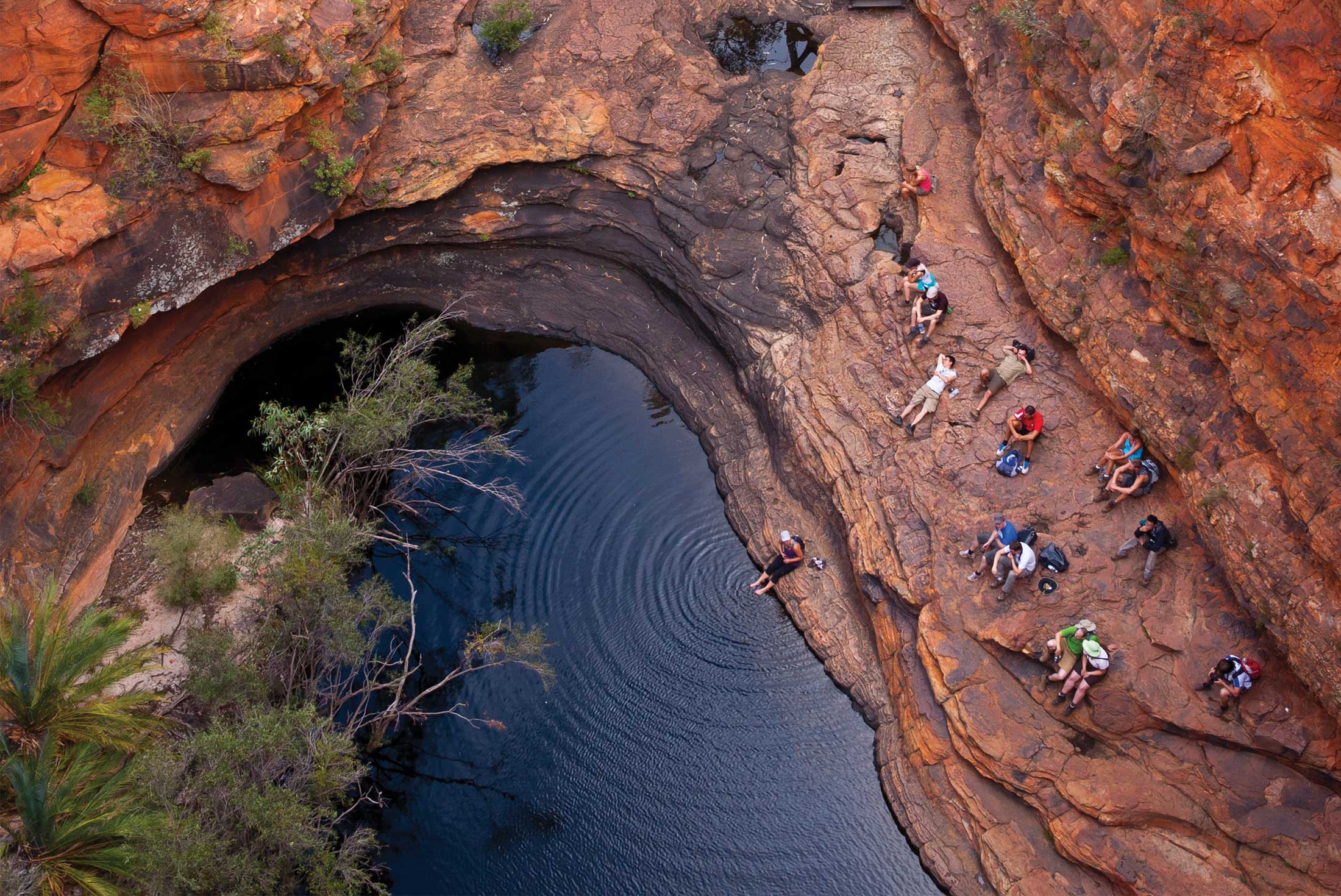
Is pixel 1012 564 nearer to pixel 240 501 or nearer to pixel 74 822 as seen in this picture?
pixel 74 822

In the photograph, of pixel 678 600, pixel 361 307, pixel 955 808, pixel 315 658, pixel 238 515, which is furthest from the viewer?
pixel 361 307

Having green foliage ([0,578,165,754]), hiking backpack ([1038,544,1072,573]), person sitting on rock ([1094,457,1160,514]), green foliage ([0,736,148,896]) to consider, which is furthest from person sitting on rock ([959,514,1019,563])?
green foliage ([0,578,165,754])

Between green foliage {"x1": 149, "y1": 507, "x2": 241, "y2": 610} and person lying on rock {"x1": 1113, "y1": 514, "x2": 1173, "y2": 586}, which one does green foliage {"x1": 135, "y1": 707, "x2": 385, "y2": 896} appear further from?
person lying on rock {"x1": 1113, "y1": 514, "x2": 1173, "y2": 586}

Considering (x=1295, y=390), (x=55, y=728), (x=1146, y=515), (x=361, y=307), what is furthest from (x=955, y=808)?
(x=361, y=307)

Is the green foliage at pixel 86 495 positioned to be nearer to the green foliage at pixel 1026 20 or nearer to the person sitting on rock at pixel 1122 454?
the person sitting on rock at pixel 1122 454

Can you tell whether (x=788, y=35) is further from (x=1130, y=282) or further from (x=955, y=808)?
(x=955, y=808)

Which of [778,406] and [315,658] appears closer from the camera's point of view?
[315,658]
